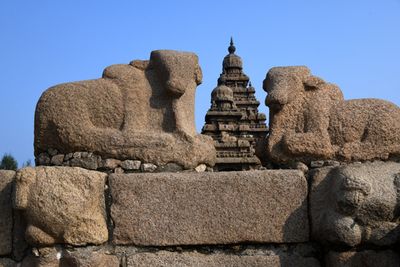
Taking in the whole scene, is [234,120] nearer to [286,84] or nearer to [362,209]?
[286,84]

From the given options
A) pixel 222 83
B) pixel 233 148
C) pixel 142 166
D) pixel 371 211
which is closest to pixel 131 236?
pixel 142 166

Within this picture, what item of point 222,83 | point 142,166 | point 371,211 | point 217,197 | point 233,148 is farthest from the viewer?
point 222,83

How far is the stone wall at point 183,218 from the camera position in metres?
4.14

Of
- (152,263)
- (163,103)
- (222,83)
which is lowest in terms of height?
(152,263)

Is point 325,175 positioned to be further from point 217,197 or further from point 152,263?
point 152,263

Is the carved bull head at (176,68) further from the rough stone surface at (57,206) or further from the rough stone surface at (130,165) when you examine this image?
the rough stone surface at (57,206)

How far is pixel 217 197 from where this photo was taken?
14.1 ft

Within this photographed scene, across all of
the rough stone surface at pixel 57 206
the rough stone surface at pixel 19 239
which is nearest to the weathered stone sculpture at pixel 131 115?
the rough stone surface at pixel 57 206

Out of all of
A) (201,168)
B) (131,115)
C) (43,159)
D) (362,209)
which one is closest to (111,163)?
(131,115)

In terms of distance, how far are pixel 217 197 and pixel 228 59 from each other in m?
24.0

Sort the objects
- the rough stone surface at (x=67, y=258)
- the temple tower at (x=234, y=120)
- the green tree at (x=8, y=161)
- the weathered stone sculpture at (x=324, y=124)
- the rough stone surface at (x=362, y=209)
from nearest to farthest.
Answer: the rough stone surface at (x=362, y=209)
the rough stone surface at (x=67, y=258)
the weathered stone sculpture at (x=324, y=124)
the temple tower at (x=234, y=120)
the green tree at (x=8, y=161)

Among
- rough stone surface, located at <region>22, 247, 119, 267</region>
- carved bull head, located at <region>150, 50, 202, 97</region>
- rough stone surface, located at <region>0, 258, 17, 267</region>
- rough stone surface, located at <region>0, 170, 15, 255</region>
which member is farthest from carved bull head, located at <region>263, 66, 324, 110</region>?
rough stone surface, located at <region>0, 258, 17, 267</region>

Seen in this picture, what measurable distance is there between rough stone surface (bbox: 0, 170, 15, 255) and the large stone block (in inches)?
30.2

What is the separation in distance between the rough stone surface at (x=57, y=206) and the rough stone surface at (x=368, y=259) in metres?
1.73
